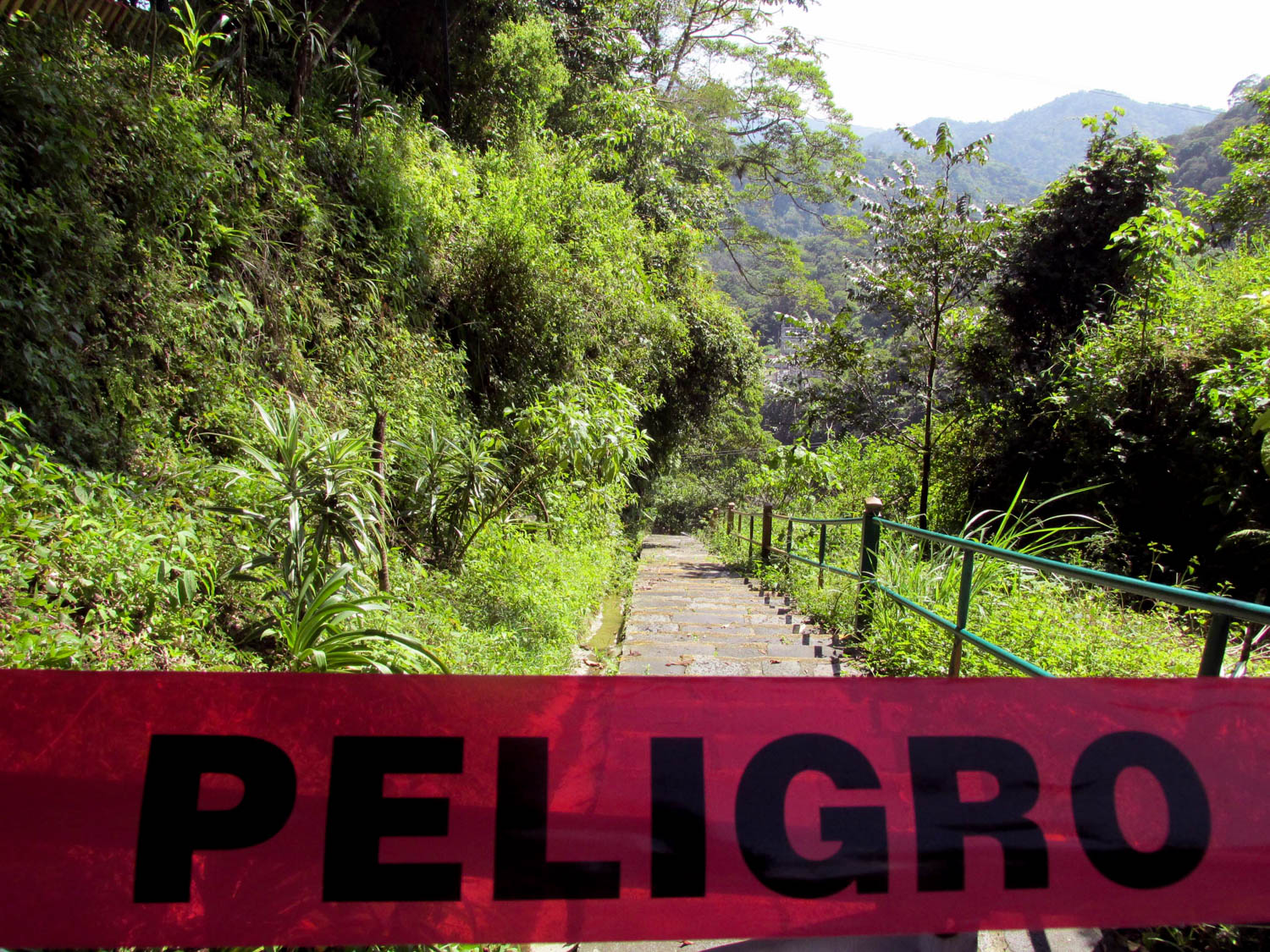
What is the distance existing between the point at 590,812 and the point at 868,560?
3803mm

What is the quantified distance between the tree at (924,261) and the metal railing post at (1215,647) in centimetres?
701

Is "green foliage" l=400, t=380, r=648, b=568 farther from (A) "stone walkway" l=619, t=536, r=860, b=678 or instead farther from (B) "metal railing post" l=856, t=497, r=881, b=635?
(B) "metal railing post" l=856, t=497, r=881, b=635

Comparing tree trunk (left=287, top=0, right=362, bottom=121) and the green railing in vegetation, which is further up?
tree trunk (left=287, top=0, right=362, bottom=121)

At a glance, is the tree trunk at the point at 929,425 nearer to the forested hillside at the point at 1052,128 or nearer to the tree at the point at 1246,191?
the tree at the point at 1246,191

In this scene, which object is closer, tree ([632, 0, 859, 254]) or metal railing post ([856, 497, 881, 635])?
metal railing post ([856, 497, 881, 635])

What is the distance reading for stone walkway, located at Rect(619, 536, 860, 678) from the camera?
4184 millimetres

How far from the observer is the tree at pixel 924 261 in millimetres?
8484

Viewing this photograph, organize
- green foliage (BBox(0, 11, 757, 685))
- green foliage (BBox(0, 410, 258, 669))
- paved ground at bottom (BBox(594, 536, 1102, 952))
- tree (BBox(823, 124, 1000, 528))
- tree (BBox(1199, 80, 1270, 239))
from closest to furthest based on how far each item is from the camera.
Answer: paved ground at bottom (BBox(594, 536, 1102, 952)) → green foliage (BBox(0, 410, 258, 669)) → green foliage (BBox(0, 11, 757, 685)) → tree (BBox(823, 124, 1000, 528)) → tree (BBox(1199, 80, 1270, 239))

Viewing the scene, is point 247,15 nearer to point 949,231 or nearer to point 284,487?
point 284,487

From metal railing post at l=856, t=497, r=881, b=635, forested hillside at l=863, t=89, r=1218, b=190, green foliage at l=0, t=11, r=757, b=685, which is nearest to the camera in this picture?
green foliage at l=0, t=11, r=757, b=685

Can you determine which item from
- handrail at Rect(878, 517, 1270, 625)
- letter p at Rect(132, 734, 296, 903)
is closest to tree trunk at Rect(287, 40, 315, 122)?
letter p at Rect(132, 734, 296, 903)

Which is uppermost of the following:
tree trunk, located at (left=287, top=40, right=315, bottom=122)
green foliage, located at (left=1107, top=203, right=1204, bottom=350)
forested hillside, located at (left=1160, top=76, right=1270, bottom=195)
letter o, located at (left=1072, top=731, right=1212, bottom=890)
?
forested hillside, located at (left=1160, top=76, right=1270, bottom=195)

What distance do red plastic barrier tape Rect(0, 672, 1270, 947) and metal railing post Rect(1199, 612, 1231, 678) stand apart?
216 mm

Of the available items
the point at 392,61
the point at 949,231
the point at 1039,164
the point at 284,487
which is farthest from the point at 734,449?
the point at 1039,164
